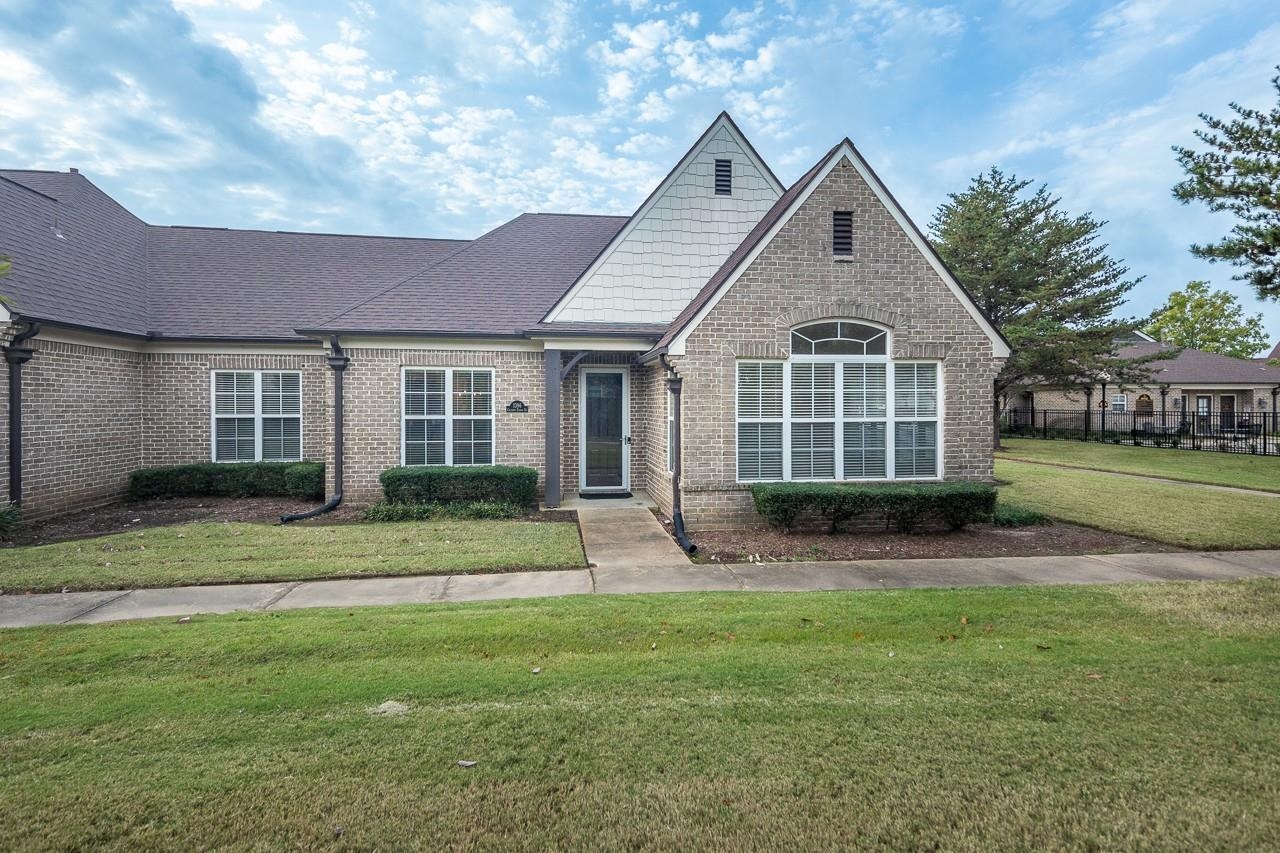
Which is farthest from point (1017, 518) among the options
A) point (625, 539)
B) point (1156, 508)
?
point (625, 539)

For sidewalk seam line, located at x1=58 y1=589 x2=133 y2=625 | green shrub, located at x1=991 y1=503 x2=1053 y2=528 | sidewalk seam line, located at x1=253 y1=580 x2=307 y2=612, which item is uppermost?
green shrub, located at x1=991 y1=503 x2=1053 y2=528

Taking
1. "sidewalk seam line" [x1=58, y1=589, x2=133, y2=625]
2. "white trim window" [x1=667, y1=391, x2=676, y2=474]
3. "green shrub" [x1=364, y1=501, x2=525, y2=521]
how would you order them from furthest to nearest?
"green shrub" [x1=364, y1=501, x2=525, y2=521], "white trim window" [x1=667, y1=391, x2=676, y2=474], "sidewalk seam line" [x1=58, y1=589, x2=133, y2=625]

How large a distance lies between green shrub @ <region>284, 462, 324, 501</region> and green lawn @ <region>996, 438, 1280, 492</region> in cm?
2185

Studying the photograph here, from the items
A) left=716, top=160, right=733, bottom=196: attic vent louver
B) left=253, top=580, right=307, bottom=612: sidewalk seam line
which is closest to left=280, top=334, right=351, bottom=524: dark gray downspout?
left=253, top=580, right=307, bottom=612: sidewalk seam line

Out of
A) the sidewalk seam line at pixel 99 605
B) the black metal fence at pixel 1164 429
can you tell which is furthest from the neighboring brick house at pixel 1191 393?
the sidewalk seam line at pixel 99 605

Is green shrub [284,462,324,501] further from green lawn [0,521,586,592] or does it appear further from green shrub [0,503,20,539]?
green shrub [0,503,20,539]

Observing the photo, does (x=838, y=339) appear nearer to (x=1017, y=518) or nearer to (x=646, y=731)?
(x=1017, y=518)

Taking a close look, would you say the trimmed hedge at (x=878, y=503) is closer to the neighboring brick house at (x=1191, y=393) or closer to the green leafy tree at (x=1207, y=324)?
the neighboring brick house at (x=1191, y=393)

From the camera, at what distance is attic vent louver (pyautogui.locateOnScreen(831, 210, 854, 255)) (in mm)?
10219

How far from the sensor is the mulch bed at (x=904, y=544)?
841 centimetres

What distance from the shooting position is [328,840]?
8.98 ft

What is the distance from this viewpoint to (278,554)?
26.7ft

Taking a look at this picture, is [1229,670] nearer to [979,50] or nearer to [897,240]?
[897,240]

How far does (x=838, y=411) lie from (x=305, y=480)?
34.5ft
